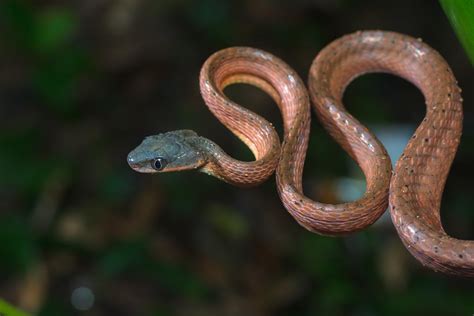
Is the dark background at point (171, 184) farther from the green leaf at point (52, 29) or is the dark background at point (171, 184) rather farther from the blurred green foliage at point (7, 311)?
the blurred green foliage at point (7, 311)

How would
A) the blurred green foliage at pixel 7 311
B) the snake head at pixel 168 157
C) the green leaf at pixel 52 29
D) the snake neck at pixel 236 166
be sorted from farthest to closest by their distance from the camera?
the green leaf at pixel 52 29
the snake head at pixel 168 157
the snake neck at pixel 236 166
the blurred green foliage at pixel 7 311

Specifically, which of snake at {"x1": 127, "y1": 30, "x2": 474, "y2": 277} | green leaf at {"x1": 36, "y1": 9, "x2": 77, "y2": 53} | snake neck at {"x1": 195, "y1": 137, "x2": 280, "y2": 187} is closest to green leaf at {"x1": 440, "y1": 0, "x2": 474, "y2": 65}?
snake at {"x1": 127, "y1": 30, "x2": 474, "y2": 277}

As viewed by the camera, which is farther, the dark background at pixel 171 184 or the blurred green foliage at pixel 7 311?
the dark background at pixel 171 184

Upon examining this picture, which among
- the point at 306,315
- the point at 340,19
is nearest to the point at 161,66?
the point at 340,19

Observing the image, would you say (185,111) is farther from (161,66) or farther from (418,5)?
(418,5)

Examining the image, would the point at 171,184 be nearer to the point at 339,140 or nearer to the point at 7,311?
the point at 339,140

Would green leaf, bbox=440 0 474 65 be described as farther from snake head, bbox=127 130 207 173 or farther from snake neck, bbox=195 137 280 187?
snake head, bbox=127 130 207 173

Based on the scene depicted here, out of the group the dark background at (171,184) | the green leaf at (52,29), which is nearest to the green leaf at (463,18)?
the dark background at (171,184)
